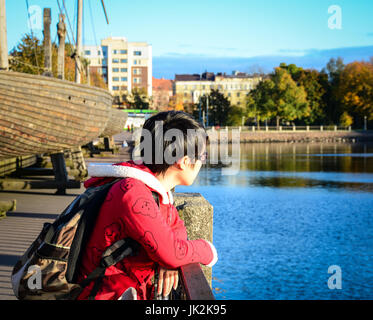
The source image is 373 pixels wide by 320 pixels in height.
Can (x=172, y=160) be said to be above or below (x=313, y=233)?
above

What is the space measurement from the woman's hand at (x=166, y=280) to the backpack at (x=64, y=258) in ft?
1.20

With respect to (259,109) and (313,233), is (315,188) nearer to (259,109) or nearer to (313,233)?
(313,233)

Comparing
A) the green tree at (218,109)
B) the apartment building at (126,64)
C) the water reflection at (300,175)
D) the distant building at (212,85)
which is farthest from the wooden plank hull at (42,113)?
the apartment building at (126,64)

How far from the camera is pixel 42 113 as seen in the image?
35.8ft

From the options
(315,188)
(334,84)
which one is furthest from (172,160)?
(334,84)

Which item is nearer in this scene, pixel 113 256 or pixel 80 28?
pixel 113 256

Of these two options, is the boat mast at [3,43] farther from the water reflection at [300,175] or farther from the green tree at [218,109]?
the green tree at [218,109]

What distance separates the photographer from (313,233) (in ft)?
58.1

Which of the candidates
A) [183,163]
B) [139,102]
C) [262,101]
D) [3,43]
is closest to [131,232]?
[183,163]

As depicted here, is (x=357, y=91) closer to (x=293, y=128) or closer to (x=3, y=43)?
(x=293, y=128)

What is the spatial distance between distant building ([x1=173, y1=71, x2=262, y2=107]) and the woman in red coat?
141920mm

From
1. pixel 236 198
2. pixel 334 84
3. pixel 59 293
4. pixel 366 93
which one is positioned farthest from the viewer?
pixel 334 84

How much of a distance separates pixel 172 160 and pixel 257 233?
14830 mm

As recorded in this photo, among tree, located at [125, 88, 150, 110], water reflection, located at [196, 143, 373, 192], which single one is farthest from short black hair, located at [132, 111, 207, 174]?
tree, located at [125, 88, 150, 110]
